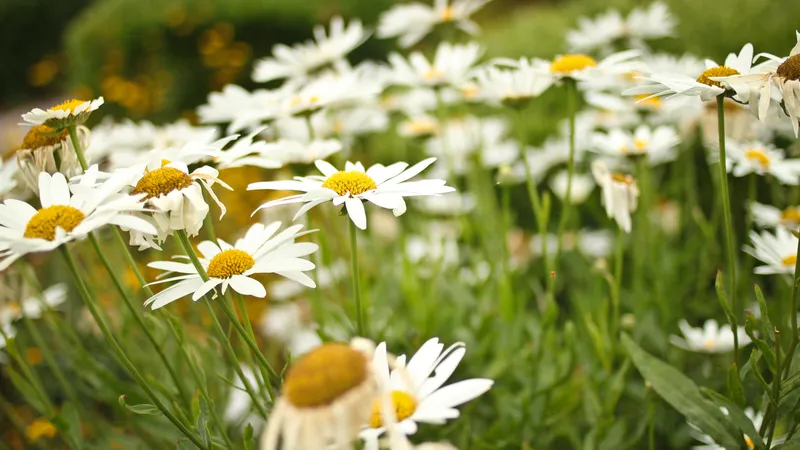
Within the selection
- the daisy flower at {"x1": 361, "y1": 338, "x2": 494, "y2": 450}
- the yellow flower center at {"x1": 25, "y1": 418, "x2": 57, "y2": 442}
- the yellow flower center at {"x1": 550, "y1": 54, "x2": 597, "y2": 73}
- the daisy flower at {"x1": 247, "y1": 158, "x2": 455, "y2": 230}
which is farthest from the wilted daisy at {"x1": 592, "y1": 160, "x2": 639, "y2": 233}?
the yellow flower center at {"x1": 25, "y1": 418, "x2": 57, "y2": 442}

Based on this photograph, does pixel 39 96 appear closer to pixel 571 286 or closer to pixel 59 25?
pixel 59 25

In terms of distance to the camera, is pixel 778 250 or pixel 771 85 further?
pixel 778 250

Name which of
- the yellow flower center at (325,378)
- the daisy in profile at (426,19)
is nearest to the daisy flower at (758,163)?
the daisy in profile at (426,19)

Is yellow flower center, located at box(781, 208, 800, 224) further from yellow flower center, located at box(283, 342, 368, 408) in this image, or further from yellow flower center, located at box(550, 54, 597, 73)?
yellow flower center, located at box(283, 342, 368, 408)

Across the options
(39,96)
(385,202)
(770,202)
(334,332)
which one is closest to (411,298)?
(334,332)

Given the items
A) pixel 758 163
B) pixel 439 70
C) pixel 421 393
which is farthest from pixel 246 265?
pixel 758 163

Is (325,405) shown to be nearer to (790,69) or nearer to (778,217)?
(790,69)

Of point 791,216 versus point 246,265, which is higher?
point 246,265

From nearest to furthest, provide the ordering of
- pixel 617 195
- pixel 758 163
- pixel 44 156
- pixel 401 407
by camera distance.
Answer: pixel 401 407
pixel 44 156
pixel 617 195
pixel 758 163
